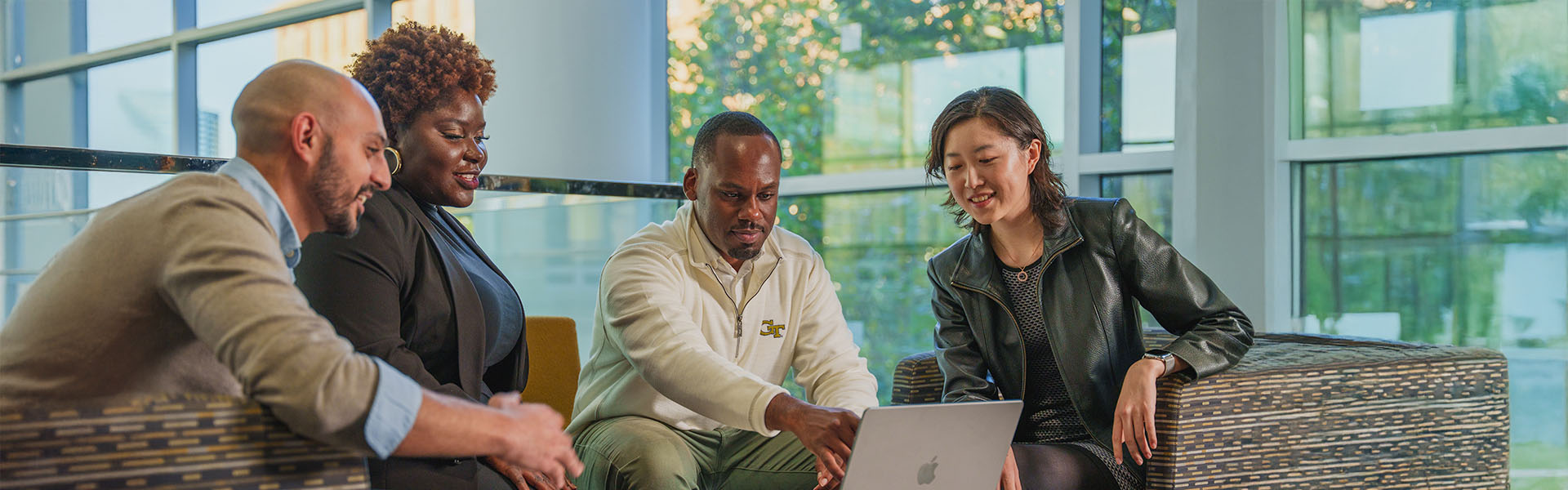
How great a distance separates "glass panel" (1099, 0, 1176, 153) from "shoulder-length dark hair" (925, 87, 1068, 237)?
4.34ft

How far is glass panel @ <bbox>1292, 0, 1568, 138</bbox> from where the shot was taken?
2980 millimetres

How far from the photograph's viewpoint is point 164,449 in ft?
3.52

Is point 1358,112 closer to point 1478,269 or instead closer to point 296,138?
point 1478,269

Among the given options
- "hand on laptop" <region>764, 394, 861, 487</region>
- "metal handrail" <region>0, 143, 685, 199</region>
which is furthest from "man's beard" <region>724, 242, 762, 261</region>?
"metal handrail" <region>0, 143, 685, 199</region>

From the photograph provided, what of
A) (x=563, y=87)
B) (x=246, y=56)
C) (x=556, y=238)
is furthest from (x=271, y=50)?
(x=556, y=238)

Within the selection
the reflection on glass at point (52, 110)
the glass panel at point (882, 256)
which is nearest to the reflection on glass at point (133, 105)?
the reflection on glass at point (52, 110)

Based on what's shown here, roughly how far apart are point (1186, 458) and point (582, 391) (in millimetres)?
1230

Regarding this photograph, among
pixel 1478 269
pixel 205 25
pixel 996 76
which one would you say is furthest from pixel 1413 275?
pixel 205 25

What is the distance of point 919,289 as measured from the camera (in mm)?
4348

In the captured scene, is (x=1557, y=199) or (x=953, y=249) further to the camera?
(x=1557, y=199)

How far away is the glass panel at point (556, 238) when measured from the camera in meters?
3.33

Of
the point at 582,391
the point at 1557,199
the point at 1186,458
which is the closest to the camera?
the point at 1186,458

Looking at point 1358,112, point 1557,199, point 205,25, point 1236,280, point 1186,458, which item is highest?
point 205,25

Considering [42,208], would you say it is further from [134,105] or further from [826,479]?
[134,105]
